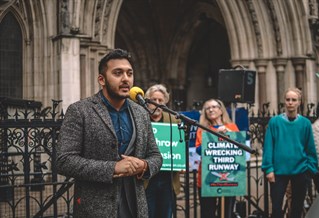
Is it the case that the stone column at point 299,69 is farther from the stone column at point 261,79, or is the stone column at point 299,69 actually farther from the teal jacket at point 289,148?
the teal jacket at point 289,148

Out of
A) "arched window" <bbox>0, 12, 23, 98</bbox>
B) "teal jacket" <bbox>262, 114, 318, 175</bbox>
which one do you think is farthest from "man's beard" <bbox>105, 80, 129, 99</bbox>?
"arched window" <bbox>0, 12, 23, 98</bbox>

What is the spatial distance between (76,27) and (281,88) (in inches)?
245

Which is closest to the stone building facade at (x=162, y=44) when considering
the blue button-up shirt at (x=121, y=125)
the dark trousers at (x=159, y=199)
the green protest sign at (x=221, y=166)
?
the green protest sign at (x=221, y=166)

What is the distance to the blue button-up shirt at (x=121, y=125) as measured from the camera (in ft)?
10.3

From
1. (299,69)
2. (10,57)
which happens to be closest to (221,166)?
(10,57)

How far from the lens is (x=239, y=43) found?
1402 centimetres

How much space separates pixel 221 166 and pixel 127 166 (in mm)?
2956

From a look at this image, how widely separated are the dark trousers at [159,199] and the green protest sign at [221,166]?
0.78m

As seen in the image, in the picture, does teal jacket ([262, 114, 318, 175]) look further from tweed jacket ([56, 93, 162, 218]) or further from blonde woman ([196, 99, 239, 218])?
tweed jacket ([56, 93, 162, 218])

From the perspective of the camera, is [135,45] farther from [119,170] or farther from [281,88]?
[119,170]

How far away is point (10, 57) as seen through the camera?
452 inches

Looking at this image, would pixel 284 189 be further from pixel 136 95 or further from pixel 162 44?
pixel 162 44

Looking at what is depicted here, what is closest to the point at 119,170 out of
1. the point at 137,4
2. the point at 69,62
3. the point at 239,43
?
the point at 69,62

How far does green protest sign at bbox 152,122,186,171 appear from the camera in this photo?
5.25 metres
